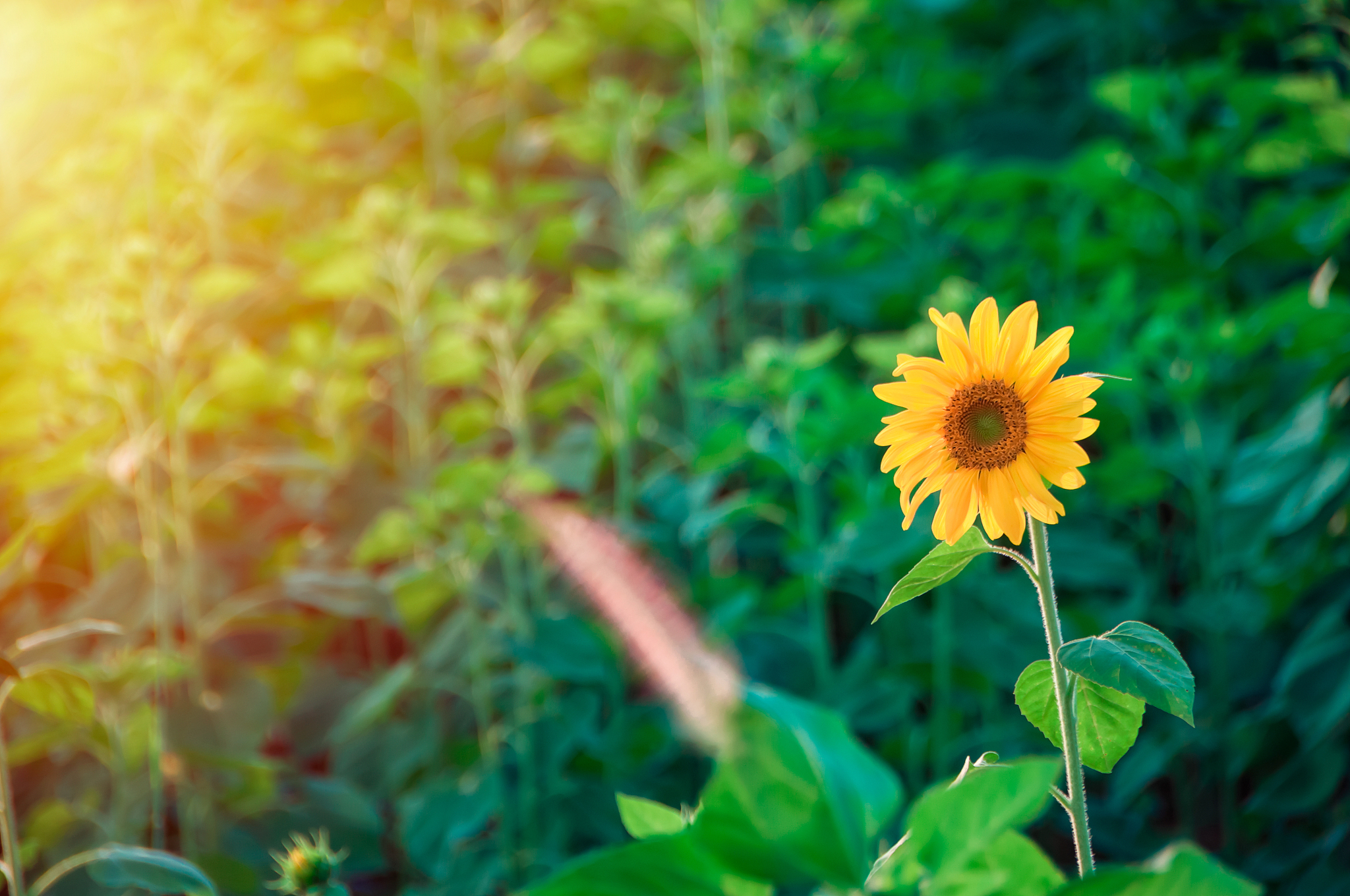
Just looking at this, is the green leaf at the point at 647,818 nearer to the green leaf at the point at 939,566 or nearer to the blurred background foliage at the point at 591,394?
the green leaf at the point at 939,566

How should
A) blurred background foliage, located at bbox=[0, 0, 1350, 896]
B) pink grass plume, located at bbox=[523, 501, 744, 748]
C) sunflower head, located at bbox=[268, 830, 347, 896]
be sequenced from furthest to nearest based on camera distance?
blurred background foliage, located at bbox=[0, 0, 1350, 896] → pink grass plume, located at bbox=[523, 501, 744, 748] → sunflower head, located at bbox=[268, 830, 347, 896]

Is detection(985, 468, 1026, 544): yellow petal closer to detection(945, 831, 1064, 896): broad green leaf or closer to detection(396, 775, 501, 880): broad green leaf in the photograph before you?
detection(945, 831, 1064, 896): broad green leaf

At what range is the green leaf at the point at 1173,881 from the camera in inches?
11.2

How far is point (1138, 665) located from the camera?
0.40m

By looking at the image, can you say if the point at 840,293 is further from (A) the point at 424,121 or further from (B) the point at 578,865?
(B) the point at 578,865

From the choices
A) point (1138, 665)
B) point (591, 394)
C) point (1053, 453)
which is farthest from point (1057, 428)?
point (591, 394)

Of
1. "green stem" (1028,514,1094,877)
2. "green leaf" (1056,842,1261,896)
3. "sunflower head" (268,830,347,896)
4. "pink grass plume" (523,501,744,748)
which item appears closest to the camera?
"green leaf" (1056,842,1261,896)

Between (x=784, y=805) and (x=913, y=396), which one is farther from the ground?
(x=913, y=396)

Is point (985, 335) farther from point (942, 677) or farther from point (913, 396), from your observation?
point (942, 677)

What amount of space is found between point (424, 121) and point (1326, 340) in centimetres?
160

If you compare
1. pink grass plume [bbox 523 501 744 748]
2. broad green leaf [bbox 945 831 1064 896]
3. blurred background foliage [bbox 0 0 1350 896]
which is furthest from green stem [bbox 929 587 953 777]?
broad green leaf [bbox 945 831 1064 896]

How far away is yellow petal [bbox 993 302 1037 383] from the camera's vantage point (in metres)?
0.46

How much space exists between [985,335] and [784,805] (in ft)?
0.92

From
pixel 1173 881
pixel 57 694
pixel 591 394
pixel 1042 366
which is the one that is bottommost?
pixel 1173 881
